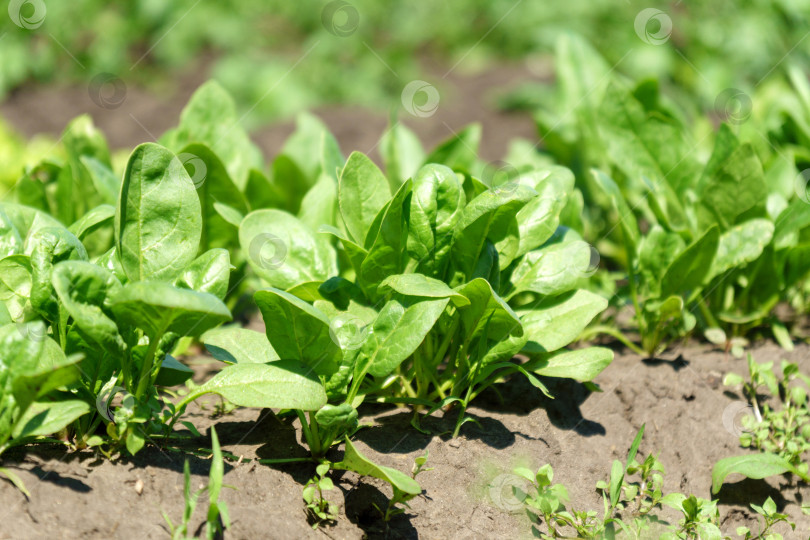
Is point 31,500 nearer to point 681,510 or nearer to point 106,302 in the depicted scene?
point 106,302

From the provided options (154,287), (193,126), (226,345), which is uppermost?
(193,126)

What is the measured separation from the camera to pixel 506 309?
1647 millimetres

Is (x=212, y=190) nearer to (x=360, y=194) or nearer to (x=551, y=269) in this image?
(x=360, y=194)

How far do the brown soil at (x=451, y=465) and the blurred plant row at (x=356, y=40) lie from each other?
3.41m

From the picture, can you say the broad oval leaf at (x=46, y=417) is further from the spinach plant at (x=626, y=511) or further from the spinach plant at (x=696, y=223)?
the spinach plant at (x=696, y=223)

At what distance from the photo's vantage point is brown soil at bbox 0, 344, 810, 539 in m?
1.50

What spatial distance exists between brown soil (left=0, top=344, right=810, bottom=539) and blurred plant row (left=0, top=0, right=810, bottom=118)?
11.2ft

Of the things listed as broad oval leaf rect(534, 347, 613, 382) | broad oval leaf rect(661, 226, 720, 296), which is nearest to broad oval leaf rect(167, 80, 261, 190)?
broad oval leaf rect(534, 347, 613, 382)

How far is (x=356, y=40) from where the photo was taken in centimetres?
626

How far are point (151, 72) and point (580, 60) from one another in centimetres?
398

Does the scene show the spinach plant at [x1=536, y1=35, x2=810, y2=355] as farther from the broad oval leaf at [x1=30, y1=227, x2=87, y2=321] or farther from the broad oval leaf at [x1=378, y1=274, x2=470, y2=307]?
the broad oval leaf at [x1=30, y1=227, x2=87, y2=321]

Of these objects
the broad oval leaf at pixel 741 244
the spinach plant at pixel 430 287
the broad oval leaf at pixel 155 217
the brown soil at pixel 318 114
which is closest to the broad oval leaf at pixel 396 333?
the spinach plant at pixel 430 287

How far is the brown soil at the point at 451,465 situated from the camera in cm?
150

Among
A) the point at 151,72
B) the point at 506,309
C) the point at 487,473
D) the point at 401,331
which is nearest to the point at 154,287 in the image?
the point at 401,331
